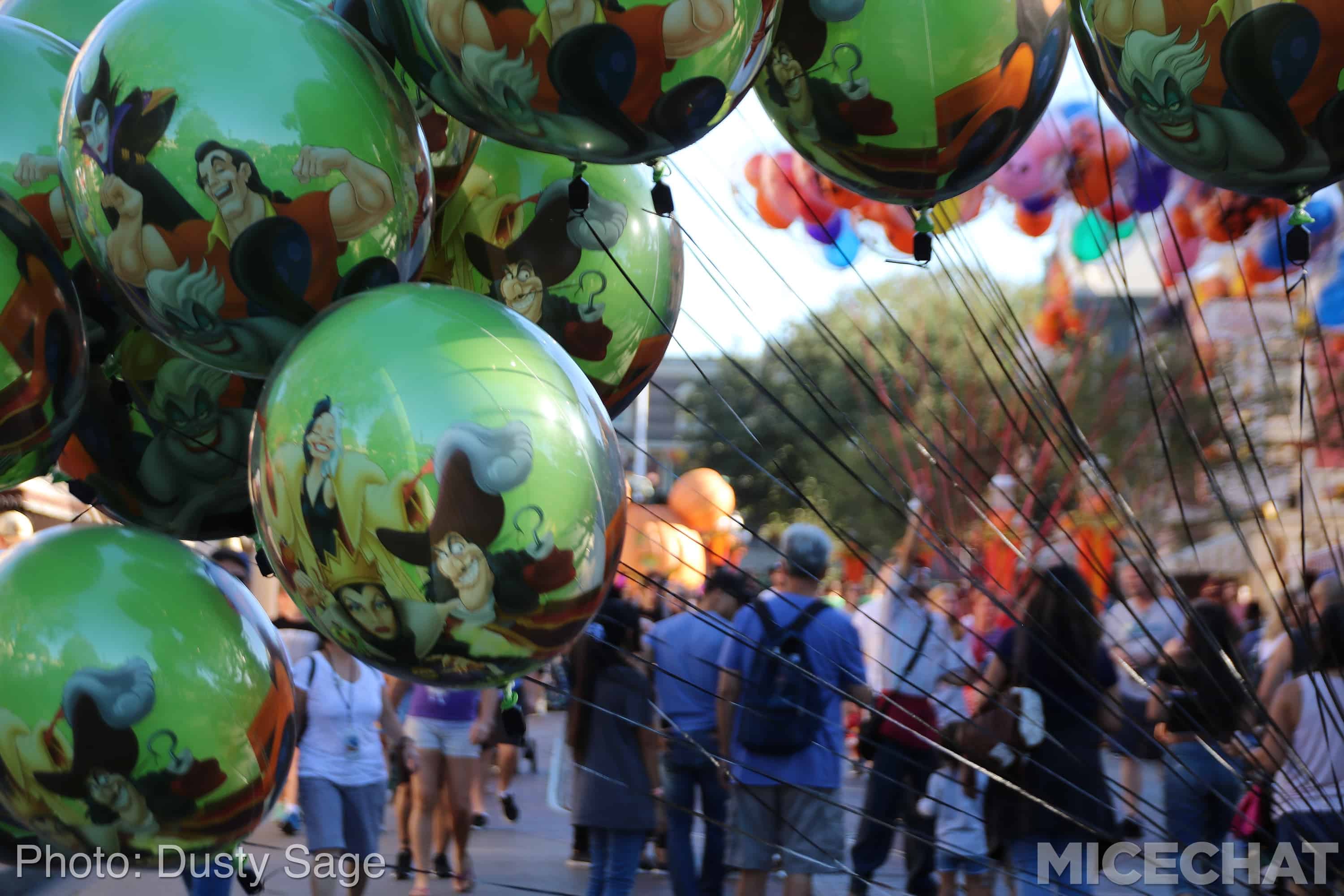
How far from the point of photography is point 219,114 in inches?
60.9

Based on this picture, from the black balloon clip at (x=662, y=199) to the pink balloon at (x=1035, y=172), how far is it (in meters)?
2.55

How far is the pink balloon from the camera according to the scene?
406 cm

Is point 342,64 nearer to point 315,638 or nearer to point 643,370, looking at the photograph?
point 643,370

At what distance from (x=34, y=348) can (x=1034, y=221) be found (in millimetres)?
3556

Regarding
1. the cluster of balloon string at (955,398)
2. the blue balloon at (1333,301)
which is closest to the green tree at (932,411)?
the cluster of balloon string at (955,398)

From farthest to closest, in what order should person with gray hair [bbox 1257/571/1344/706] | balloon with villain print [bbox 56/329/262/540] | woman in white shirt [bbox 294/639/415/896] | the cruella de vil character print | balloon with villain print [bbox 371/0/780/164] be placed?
woman in white shirt [bbox 294/639/415/896] → person with gray hair [bbox 1257/571/1344/706] → balloon with villain print [bbox 56/329/262/540] → balloon with villain print [bbox 371/0/780/164] → the cruella de vil character print

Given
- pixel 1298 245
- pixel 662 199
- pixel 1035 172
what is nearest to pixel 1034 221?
pixel 1035 172

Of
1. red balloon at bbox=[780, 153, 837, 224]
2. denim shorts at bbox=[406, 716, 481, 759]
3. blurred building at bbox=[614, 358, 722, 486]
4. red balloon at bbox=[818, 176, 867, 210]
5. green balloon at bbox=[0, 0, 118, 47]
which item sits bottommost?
denim shorts at bbox=[406, 716, 481, 759]

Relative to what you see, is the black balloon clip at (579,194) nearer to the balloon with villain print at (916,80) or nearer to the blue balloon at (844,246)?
the balloon with villain print at (916,80)

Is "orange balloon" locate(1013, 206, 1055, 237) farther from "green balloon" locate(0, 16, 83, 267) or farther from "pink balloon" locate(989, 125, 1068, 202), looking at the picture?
"green balloon" locate(0, 16, 83, 267)

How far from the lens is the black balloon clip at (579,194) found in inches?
70.1

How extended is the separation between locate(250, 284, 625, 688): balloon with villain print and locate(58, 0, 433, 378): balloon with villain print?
13cm

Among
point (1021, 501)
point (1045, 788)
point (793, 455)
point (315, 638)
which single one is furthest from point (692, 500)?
point (793, 455)

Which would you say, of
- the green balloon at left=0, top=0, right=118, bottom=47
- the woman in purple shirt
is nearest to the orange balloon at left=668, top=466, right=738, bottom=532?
the woman in purple shirt
